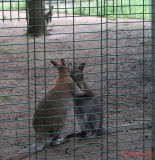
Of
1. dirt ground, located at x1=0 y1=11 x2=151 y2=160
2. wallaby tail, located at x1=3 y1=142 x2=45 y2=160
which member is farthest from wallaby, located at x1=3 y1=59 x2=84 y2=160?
dirt ground, located at x1=0 y1=11 x2=151 y2=160

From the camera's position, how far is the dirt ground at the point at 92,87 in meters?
3.51

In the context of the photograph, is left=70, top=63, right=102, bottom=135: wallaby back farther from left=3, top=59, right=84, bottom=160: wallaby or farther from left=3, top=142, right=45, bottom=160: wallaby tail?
left=3, top=142, right=45, bottom=160: wallaby tail

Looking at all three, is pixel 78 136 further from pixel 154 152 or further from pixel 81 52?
pixel 81 52

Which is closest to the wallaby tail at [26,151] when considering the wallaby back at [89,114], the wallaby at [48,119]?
the wallaby at [48,119]

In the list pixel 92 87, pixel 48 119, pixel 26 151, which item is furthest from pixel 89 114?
pixel 92 87

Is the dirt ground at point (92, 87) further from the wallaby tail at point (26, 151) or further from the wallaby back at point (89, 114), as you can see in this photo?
the wallaby back at point (89, 114)

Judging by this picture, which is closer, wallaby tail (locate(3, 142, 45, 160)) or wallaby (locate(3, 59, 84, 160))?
wallaby tail (locate(3, 142, 45, 160))

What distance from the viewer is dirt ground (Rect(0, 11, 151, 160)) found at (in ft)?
11.5

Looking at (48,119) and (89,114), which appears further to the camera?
(89,114)

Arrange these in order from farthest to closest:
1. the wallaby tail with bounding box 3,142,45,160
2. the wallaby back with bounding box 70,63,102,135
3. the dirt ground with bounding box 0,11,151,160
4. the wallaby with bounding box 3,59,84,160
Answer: the wallaby back with bounding box 70,63,102,135 < the wallaby with bounding box 3,59,84,160 < the wallaby tail with bounding box 3,142,45,160 < the dirt ground with bounding box 0,11,151,160

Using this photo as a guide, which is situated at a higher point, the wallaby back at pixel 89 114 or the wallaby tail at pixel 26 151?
the wallaby back at pixel 89 114

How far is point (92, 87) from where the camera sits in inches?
292

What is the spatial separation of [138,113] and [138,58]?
9.29ft

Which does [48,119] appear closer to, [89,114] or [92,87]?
[89,114]
